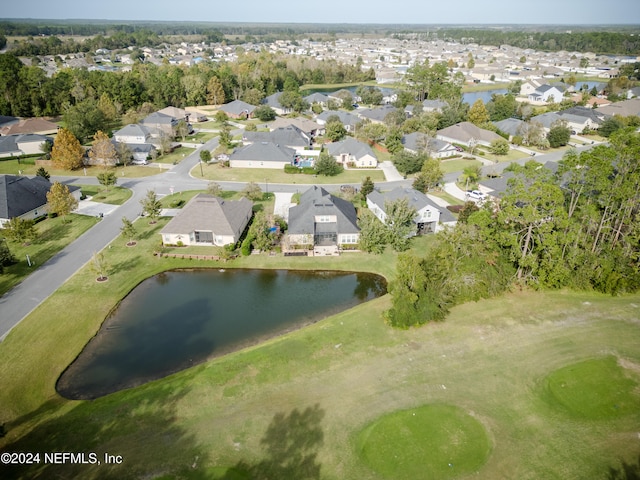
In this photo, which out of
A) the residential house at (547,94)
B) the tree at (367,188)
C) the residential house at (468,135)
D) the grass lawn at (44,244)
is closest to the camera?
the grass lawn at (44,244)

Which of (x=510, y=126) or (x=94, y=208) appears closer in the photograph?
(x=94, y=208)

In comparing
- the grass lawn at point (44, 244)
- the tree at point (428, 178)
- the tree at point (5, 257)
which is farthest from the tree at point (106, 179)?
the tree at point (428, 178)

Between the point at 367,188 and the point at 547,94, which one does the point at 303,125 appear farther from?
the point at 547,94

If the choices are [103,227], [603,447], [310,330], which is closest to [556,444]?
[603,447]

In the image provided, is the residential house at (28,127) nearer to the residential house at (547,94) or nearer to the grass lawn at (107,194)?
the grass lawn at (107,194)

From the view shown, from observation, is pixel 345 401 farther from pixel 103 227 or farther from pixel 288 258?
pixel 103 227

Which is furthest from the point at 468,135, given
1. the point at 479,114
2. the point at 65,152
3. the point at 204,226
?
the point at 65,152
